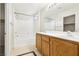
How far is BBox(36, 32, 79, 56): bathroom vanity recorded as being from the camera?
42.3 inches

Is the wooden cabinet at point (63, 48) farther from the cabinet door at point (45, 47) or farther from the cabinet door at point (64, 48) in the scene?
the cabinet door at point (45, 47)

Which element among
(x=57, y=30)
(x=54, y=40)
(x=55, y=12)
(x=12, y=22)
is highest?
(x=55, y=12)

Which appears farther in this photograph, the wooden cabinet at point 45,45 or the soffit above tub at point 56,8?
the wooden cabinet at point 45,45

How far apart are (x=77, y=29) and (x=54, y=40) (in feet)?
1.33

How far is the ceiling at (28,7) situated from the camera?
1354 mm

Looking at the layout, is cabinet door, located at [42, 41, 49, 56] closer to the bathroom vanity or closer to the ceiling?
the bathroom vanity

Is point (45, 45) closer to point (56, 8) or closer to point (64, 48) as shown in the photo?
point (64, 48)

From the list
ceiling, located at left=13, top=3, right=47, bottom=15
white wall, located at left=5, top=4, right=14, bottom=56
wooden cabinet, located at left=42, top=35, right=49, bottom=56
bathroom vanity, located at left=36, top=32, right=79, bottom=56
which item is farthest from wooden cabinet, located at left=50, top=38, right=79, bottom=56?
white wall, located at left=5, top=4, right=14, bottom=56

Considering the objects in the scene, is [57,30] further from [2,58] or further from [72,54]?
[2,58]

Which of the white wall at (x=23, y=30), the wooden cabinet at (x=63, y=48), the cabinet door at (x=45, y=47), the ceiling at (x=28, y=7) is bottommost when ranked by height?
the cabinet door at (x=45, y=47)

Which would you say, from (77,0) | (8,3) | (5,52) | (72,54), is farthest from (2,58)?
(77,0)

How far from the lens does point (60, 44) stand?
1.35m

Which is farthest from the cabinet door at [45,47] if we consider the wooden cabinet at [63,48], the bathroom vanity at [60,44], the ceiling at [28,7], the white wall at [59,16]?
the ceiling at [28,7]

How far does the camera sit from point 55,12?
5.25 ft
